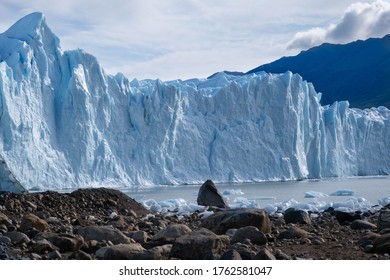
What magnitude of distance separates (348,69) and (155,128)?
22.7 m

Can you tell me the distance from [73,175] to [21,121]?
2931 mm

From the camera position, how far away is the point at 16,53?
827 inches

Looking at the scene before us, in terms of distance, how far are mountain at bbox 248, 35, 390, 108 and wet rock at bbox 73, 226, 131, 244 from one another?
3416 cm

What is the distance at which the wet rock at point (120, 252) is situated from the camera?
4043mm

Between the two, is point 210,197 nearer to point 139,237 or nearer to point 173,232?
point 173,232

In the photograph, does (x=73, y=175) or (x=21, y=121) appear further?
(x=73, y=175)

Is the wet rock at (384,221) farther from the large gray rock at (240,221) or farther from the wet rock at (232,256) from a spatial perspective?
the wet rock at (232,256)

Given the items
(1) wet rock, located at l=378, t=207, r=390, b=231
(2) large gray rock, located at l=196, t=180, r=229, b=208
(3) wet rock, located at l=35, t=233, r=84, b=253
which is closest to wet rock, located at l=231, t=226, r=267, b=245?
(3) wet rock, located at l=35, t=233, r=84, b=253

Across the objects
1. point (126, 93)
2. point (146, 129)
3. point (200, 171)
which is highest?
point (126, 93)

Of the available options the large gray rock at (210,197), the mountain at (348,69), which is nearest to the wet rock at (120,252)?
the large gray rock at (210,197)

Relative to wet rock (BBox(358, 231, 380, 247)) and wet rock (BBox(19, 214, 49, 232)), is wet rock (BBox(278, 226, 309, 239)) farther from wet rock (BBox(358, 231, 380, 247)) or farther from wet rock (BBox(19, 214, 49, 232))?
wet rock (BBox(19, 214, 49, 232))
